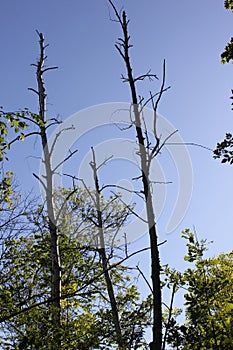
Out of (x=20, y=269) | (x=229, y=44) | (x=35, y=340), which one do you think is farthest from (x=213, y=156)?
(x=20, y=269)

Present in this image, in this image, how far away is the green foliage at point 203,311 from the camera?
175 inches

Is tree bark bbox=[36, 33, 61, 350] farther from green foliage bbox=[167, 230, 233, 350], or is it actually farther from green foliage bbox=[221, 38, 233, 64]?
green foliage bbox=[221, 38, 233, 64]

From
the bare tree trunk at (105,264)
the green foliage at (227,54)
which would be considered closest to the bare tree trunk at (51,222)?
the bare tree trunk at (105,264)

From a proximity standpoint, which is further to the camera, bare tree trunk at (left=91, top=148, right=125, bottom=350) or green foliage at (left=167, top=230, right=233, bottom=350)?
bare tree trunk at (left=91, top=148, right=125, bottom=350)

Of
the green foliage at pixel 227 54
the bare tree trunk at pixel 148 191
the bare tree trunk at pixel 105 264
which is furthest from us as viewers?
the bare tree trunk at pixel 105 264

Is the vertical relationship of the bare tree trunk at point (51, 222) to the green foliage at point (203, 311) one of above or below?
above

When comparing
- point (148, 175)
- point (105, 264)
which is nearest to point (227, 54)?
point (148, 175)

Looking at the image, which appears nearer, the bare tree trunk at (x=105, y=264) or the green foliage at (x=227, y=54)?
the green foliage at (x=227, y=54)

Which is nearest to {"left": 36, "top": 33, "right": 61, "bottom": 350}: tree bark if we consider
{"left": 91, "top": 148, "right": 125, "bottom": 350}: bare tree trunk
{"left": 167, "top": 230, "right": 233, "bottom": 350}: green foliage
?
{"left": 91, "top": 148, "right": 125, "bottom": 350}: bare tree trunk

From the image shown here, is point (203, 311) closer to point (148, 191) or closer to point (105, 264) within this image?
point (148, 191)

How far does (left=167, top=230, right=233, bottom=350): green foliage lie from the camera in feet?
14.6

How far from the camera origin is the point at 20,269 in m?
10.1

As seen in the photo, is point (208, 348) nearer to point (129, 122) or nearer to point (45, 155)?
point (129, 122)

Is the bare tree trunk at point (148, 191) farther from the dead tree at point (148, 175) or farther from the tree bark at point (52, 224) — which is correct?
the tree bark at point (52, 224)
